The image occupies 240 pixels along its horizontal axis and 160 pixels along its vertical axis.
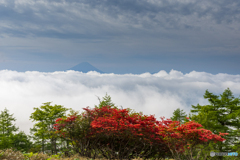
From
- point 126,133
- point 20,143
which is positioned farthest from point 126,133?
point 20,143

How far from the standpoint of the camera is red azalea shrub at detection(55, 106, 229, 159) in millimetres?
13009

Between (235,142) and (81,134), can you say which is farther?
(235,142)

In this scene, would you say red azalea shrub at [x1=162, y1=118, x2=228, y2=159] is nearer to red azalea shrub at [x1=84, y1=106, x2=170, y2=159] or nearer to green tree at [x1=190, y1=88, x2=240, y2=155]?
red azalea shrub at [x1=84, y1=106, x2=170, y2=159]

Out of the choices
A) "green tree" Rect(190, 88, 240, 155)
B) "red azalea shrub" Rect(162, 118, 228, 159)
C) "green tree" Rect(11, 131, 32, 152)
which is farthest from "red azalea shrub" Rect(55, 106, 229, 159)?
"green tree" Rect(11, 131, 32, 152)

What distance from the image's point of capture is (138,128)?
13648mm

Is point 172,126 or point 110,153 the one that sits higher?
point 172,126

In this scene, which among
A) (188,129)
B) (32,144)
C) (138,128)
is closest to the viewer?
(188,129)

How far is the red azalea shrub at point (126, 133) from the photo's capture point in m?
13.0

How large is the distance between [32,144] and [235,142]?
127 feet

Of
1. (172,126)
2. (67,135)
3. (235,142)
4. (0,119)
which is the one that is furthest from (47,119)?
(235,142)

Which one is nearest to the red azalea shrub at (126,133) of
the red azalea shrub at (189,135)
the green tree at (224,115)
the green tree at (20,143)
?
the red azalea shrub at (189,135)

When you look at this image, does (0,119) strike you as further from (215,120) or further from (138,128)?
(215,120)

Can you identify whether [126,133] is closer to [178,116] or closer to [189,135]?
[189,135]

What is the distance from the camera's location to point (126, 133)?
44.4 ft
